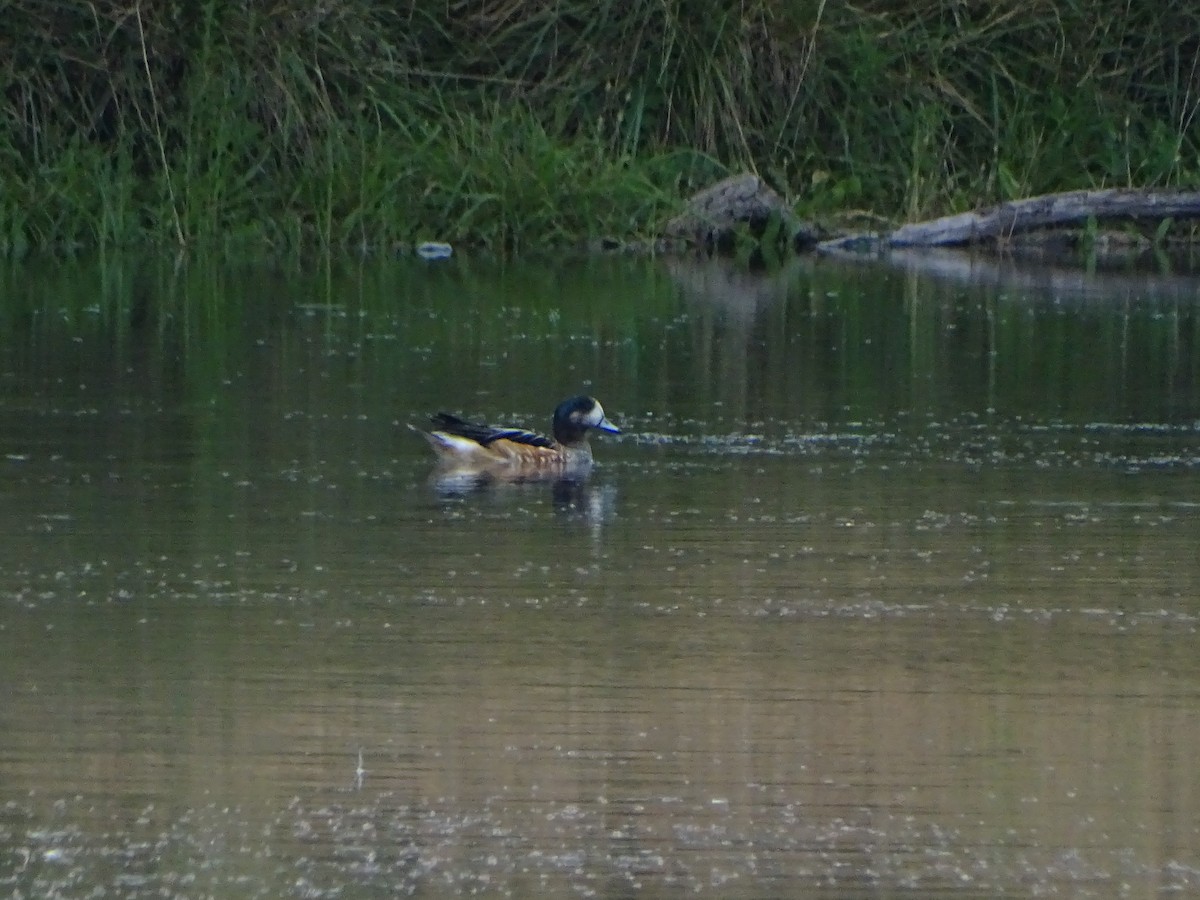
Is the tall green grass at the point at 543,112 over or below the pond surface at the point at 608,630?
over

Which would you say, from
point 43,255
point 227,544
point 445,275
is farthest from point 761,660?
point 43,255

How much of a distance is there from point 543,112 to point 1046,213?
3.92 m

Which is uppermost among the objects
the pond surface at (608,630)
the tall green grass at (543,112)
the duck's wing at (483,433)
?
the tall green grass at (543,112)

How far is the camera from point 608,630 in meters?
7.02

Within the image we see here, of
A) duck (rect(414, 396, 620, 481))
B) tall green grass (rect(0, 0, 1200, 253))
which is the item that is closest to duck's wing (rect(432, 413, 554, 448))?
duck (rect(414, 396, 620, 481))

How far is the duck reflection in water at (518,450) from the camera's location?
1001 centimetres

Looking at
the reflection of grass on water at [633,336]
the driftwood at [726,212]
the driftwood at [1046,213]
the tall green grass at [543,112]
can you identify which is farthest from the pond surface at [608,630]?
the driftwood at [726,212]

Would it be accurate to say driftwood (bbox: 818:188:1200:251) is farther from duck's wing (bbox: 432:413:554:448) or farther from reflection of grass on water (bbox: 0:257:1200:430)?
duck's wing (bbox: 432:413:554:448)

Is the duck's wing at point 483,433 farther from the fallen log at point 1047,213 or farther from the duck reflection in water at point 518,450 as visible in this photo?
the fallen log at point 1047,213

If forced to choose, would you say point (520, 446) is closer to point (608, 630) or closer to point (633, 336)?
point (608, 630)

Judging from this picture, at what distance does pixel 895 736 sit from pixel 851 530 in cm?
261

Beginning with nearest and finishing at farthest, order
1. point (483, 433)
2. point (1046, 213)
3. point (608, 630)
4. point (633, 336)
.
Result: point (608, 630)
point (483, 433)
point (633, 336)
point (1046, 213)

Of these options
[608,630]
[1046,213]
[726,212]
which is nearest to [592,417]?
[608,630]

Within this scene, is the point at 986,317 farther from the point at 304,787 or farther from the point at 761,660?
the point at 304,787
